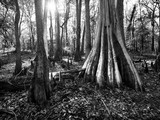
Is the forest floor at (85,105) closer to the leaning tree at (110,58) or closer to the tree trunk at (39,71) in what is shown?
the tree trunk at (39,71)

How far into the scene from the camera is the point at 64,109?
3184 millimetres

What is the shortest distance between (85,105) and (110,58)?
2.10 meters

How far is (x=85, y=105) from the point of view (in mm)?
3344

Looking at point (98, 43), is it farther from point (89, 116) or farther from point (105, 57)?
point (89, 116)

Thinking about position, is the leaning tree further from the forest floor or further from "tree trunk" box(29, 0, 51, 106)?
"tree trunk" box(29, 0, 51, 106)

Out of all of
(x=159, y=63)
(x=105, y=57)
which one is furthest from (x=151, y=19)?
(x=105, y=57)

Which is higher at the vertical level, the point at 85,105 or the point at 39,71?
the point at 39,71

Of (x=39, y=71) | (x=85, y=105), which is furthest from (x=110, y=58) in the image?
(x=39, y=71)

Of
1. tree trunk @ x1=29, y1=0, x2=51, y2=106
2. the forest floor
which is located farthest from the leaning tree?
tree trunk @ x1=29, y1=0, x2=51, y2=106

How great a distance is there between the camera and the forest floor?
9.87 feet

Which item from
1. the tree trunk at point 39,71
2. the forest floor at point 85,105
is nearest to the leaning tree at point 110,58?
the forest floor at point 85,105

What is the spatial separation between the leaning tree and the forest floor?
36cm

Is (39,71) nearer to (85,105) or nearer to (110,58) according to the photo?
(85,105)

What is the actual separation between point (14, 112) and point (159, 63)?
8.62 m
